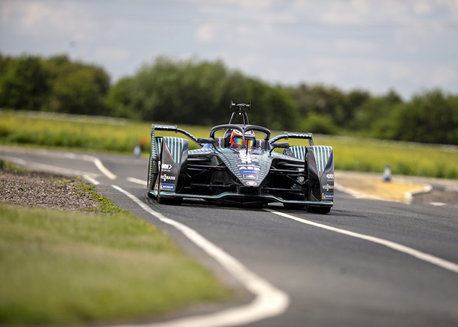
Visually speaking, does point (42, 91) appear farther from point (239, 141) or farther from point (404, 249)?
point (404, 249)

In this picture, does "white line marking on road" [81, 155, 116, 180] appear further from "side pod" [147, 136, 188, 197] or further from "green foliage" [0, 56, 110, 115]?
"green foliage" [0, 56, 110, 115]

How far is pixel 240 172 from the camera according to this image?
13.6 metres

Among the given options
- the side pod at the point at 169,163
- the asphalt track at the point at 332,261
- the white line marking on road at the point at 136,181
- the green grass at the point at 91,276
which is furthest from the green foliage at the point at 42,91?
the green grass at the point at 91,276

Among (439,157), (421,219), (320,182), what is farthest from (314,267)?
(439,157)

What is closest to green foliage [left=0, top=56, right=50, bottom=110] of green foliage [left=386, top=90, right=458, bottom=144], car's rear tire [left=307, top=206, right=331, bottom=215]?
green foliage [left=386, top=90, right=458, bottom=144]

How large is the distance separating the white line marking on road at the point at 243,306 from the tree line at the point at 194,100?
3807 inches

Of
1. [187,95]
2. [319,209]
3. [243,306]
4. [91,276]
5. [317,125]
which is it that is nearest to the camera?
[243,306]

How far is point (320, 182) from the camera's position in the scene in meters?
14.3

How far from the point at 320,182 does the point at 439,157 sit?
172ft

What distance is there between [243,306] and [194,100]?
109 metres

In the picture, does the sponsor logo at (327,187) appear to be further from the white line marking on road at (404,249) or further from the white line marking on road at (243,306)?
the white line marking on road at (243,306)

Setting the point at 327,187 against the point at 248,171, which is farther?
the point at 327,187

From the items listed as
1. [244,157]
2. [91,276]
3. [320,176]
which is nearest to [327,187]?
[320,176]

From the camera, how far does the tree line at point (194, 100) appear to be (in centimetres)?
10681
